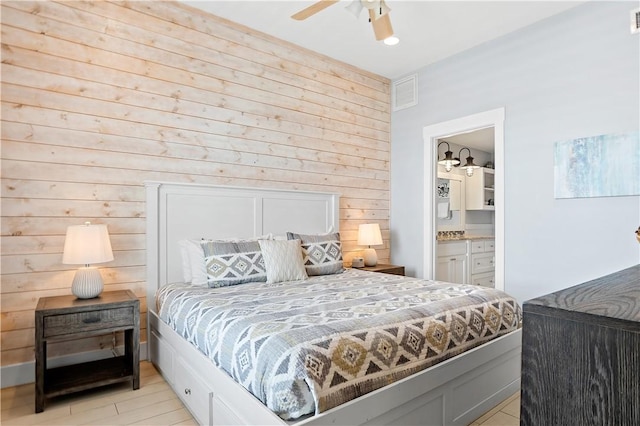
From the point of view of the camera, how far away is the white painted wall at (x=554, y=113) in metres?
2.91

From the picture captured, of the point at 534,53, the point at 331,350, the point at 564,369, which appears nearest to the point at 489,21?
the point at 534,53

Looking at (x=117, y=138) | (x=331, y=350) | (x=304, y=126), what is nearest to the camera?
(x=331, y=350)

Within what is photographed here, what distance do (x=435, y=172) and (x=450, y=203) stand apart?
1.84 metres

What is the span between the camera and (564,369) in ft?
2.08

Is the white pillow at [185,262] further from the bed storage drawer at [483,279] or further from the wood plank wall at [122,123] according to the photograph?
the bed storage drawer at [483,279]

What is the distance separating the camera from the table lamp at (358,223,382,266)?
4.13 meters

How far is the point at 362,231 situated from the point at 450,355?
2.35m

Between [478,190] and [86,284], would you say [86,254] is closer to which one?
[86,284]

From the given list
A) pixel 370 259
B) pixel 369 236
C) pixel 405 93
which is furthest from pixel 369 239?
pixel 405 93

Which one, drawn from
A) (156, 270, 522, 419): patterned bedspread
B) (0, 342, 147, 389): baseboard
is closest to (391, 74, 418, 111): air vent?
(156, 270, 522, 419): patterned bedspread

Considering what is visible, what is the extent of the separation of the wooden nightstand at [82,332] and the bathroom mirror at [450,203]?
4578 mm

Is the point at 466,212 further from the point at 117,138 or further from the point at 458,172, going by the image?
the point at 117,138

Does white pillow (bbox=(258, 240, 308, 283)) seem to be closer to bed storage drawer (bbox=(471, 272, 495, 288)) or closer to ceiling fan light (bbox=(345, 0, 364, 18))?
ceiling fan light (bbox=(345, 0, 364, 18))

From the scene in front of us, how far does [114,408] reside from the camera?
2234 mm
